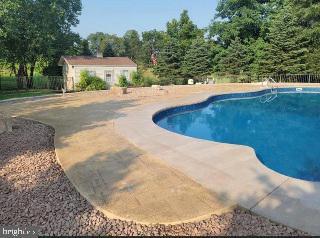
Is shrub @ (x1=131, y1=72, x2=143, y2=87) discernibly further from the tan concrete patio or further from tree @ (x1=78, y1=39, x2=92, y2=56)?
the tan concrete patio

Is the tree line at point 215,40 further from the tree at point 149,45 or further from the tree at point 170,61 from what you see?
the tree at point 149,45

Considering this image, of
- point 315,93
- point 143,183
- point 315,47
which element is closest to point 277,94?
point 315,93

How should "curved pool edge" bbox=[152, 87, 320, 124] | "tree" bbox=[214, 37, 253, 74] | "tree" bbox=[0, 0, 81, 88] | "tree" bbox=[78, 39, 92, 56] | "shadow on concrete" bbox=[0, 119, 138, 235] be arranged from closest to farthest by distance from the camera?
"shadow on concrete" bbox=[0, 119, 138, 235], "curved pool edge" bbox=[152, 87, 320, 124], "tree" bbox=[0, 0, 81, 88], "tree" bbox=[214, 37, 253, 74], "tree" bbox=[78, 39, 92, 56]

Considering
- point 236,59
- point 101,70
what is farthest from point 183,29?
point 101,70

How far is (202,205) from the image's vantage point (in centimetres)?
485

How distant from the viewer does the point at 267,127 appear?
1328 cm

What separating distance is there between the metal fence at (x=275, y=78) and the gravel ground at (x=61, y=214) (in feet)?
92.9

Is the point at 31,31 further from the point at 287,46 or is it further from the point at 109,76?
the point at 287,46

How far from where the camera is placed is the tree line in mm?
25688

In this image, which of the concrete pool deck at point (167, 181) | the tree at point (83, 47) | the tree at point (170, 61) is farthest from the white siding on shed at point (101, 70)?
the concrete pool deck at point (167, 181)

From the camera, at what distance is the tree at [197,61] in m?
34.8

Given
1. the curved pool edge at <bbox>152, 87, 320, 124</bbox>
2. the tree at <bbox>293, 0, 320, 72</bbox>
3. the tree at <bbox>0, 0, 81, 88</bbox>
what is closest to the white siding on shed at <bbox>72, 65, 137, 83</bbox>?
the tree at <bbox>0, 0, 81, 88</bbox>

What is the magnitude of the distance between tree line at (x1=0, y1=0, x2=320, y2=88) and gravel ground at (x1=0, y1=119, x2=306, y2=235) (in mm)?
18591

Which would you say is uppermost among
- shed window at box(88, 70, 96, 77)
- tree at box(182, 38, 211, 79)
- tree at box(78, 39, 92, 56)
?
tree at box(78, 39, 92, 56)
